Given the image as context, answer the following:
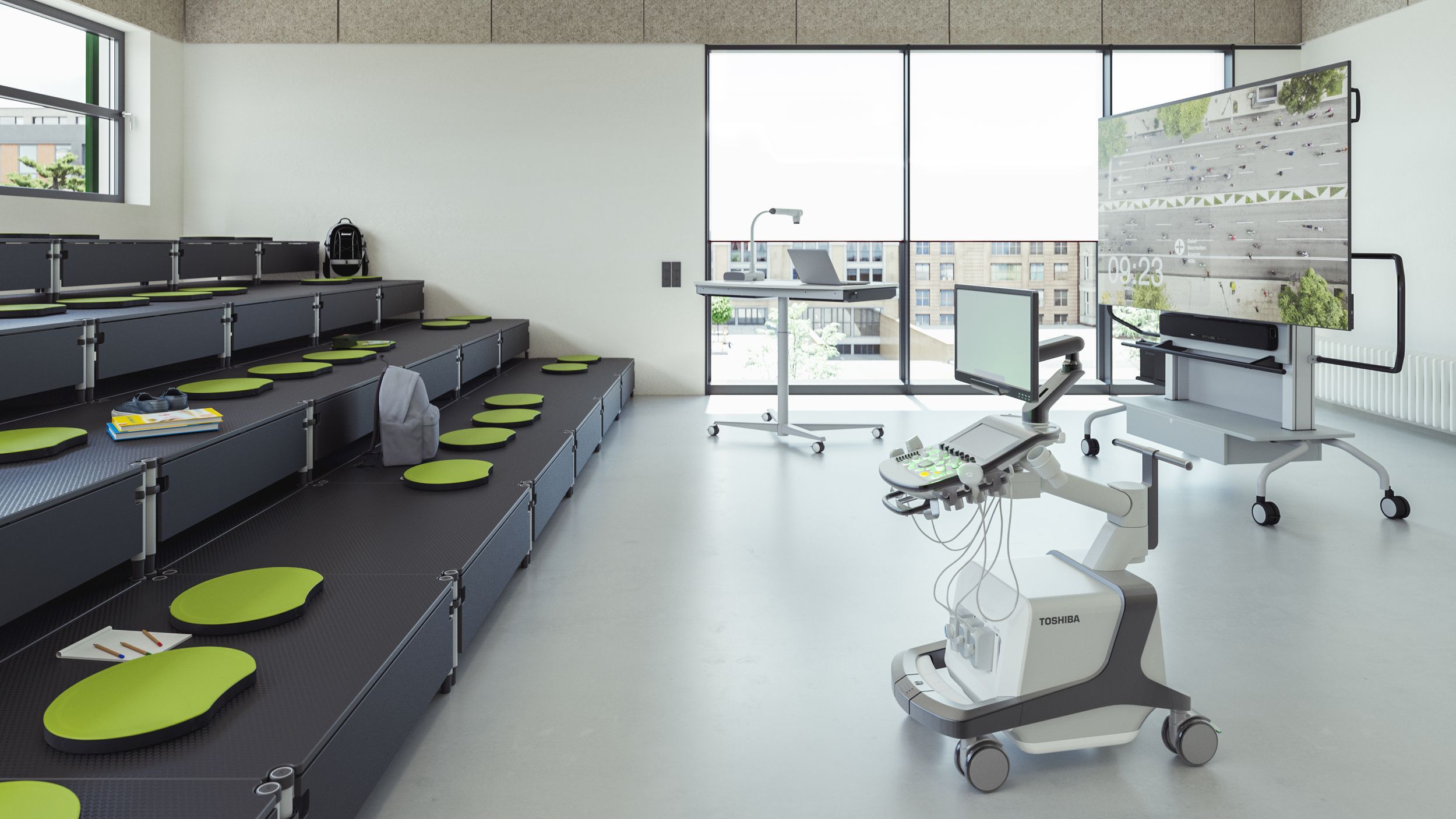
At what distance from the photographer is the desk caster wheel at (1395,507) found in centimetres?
423

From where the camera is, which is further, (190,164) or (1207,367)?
(190,164)

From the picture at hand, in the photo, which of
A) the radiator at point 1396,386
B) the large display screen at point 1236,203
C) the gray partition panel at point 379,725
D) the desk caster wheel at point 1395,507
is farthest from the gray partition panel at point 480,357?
the radiator at point 1396,386

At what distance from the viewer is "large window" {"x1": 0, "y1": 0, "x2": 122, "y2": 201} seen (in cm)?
574

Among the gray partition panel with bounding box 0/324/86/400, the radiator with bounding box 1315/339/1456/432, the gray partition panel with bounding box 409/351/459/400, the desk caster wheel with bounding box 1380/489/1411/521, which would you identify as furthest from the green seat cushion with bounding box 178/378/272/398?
the radiator with bounding box 1315/339/1456/432

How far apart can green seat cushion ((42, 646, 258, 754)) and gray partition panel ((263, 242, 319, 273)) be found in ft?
17.2

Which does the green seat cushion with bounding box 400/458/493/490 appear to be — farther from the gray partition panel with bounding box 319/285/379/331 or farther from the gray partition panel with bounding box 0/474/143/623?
the gray partition panel with bounding box 319/285/379/331

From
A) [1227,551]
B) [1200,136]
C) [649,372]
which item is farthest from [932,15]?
[1227,551]

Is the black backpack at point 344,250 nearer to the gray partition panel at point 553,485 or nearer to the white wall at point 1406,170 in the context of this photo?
the gray partition panel at point 553,485

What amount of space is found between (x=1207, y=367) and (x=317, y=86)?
6.14 metres

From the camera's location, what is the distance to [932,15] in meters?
7.40

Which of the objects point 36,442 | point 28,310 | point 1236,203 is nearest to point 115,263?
point 28,310

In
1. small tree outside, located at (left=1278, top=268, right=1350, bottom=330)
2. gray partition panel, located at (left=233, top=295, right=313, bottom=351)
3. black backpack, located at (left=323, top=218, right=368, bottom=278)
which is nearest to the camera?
small tree outside, located at (left=1278, top=268, right=1350, bottom=330)

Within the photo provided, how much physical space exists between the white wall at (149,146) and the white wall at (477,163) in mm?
131

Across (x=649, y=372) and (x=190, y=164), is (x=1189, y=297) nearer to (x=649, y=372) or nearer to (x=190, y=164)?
(x=649, y=372)
